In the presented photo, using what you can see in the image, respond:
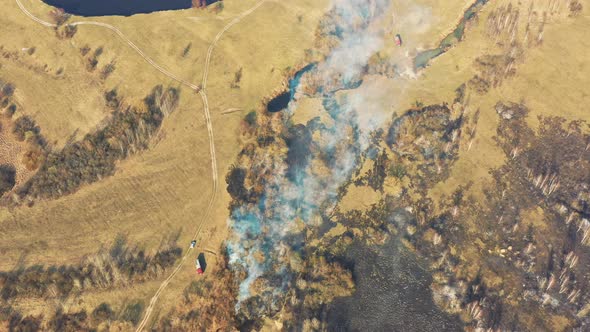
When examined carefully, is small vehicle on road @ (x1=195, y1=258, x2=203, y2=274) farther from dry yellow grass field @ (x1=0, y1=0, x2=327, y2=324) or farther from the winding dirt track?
the winding dirt track

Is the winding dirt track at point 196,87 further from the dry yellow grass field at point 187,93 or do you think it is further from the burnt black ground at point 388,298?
the burnt black ground at point 388,298

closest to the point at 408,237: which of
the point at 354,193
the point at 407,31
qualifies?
the point at 354,193

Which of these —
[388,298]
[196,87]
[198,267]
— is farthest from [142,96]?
[388,298]

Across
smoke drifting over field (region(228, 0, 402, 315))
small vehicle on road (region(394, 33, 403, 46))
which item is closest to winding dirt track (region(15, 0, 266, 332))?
smoke drifting over field (region(228, 0, 402, 315))

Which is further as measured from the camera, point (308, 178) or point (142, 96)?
point (142, 96)

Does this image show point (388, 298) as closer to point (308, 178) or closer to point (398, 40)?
point (308, 178)

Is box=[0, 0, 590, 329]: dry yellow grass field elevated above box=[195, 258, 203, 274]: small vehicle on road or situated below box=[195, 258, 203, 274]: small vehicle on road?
above

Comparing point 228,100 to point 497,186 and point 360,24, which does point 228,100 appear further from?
point 497,186

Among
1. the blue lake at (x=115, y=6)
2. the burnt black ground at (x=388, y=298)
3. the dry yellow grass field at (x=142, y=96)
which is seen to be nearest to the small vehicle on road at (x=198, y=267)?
the dry yellow grass field at (x=142, y=96)
